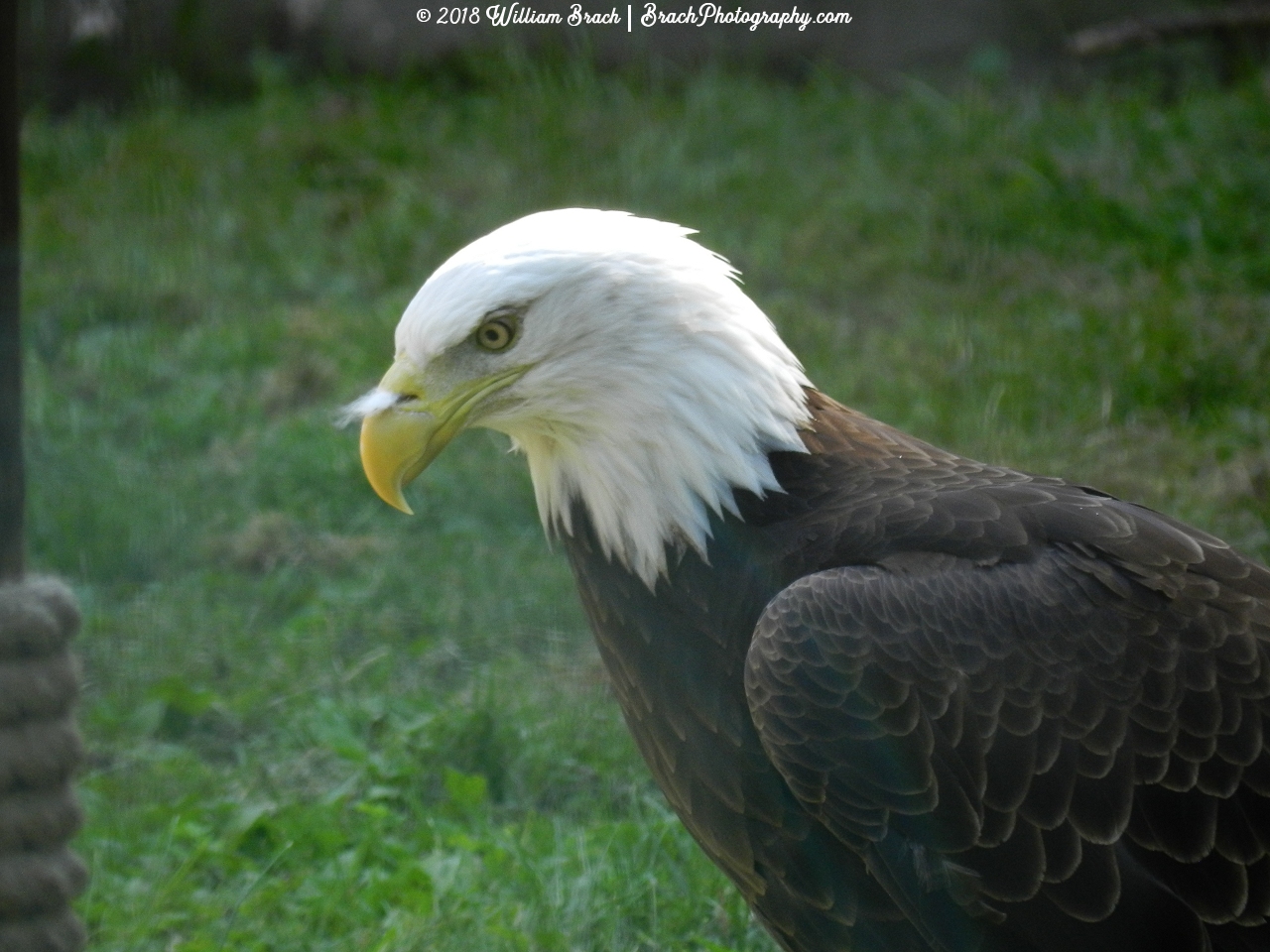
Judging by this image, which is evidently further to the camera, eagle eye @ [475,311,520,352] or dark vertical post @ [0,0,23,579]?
eagle eye @ [475,311,520,352]

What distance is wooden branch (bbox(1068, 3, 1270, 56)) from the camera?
24.8 ft

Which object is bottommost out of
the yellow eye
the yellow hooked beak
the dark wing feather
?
the dark wing feather

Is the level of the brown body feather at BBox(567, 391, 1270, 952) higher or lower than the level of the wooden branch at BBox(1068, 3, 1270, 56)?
lower

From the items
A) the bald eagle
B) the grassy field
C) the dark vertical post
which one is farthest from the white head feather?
the grassy field

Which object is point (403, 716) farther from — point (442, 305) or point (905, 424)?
point (905, 424)

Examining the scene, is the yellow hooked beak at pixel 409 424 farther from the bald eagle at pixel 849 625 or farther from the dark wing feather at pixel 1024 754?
the dark wing feather at pixel 1024 754

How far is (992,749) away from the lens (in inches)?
96.7

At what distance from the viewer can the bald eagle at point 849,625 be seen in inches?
97.0

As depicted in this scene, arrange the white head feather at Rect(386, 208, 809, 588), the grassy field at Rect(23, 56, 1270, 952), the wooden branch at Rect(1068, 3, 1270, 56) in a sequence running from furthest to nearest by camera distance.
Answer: the wooden branch at Rect(1068, 3, 1270, 56), the grassy field at Rect(23, 56, 1270, 952), the white head feather at Rect(386, 208, 809, 588)

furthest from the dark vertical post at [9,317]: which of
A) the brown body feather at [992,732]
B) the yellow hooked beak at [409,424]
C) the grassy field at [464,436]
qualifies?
the brown body feather at [992,732]

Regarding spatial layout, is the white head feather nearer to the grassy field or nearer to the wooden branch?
the grassy field

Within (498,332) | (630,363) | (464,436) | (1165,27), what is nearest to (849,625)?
(630,363)

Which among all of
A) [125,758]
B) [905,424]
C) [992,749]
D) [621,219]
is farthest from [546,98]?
[992,749]

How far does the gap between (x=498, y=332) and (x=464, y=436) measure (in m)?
2.95
